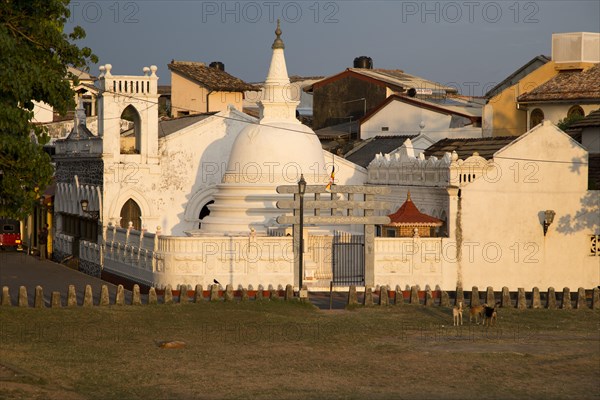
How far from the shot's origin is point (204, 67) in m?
65.7

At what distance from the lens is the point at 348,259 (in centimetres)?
3738

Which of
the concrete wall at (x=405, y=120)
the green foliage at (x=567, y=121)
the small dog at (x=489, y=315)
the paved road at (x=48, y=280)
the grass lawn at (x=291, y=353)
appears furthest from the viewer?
the concrete wall at (x=405, y=120)

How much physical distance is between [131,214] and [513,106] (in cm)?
1863

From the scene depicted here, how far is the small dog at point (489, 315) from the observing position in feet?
93.9

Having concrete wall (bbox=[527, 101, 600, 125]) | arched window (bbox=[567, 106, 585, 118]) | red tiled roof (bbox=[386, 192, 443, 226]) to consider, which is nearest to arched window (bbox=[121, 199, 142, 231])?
red tiled roof (bbox=[386, 192, 443, 226])

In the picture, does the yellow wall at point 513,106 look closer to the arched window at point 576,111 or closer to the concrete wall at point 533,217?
the arched window at point 576,111

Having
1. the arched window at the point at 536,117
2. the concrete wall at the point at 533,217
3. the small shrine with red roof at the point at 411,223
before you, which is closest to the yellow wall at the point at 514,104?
the arched window at the point at 536,117

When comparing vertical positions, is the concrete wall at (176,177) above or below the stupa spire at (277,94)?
below

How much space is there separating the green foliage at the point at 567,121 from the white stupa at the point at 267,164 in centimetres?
973

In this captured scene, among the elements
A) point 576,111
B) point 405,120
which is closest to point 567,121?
point 576,111

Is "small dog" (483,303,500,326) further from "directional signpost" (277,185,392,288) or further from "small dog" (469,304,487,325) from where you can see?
"directional signpost" (277,185,392,288)

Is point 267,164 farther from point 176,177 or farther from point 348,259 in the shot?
point 348,259

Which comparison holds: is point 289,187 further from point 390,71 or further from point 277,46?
point 390,71

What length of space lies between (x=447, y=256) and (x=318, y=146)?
315 inches
